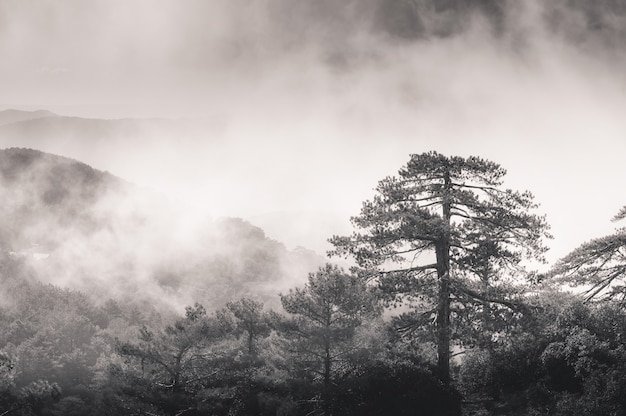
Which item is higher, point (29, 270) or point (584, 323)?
point (29, 270)

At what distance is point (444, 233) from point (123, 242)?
115m

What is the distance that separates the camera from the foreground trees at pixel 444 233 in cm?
1523

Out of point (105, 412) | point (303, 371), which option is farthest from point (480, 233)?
point (105, 412)

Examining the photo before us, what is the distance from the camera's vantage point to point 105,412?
2788 cm

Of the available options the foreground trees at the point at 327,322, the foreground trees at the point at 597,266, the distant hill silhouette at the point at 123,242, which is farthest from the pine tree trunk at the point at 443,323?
the distant hill silhouette at the point at 123,242

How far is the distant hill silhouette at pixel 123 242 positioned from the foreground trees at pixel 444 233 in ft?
254

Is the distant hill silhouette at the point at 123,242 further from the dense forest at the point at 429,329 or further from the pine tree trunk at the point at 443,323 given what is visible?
the pine tree trunk at the point at 443,323

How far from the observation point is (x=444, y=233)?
15.2 metres

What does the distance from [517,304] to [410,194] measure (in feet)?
17.8

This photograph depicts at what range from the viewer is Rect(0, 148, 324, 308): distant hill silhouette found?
95.9 m

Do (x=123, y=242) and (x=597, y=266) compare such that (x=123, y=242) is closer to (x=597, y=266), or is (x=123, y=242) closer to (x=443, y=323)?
(x=443, y=323)

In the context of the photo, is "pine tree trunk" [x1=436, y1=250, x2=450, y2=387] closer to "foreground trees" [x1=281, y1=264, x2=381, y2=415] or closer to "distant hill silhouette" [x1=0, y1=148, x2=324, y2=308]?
"foreground trees" [x1=281, y1=264, x2=381, y2=415]

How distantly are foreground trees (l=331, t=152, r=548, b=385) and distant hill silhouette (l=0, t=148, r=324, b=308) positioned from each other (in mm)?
77516

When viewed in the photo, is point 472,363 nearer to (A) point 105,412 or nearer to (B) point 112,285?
(A) point 105,412
